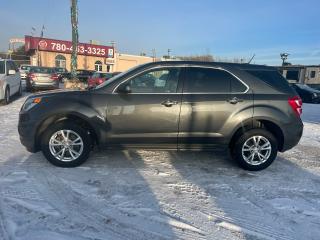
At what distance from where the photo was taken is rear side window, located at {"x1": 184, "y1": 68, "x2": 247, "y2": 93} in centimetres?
478

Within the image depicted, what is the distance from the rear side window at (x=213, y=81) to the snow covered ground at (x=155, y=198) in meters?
1.39

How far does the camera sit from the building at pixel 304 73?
4149cm

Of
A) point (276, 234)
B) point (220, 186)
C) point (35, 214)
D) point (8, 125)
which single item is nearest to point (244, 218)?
point (276, 234)

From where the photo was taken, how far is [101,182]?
420 centimetres

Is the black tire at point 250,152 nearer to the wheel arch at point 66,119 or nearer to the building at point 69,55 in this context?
the wheel arch at point 66,119

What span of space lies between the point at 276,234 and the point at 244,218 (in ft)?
1.34

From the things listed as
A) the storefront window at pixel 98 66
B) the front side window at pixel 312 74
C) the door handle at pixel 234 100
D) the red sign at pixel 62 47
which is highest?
the red sign at pixel 62 47

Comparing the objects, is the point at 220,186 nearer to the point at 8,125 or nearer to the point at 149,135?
the point at 149,135

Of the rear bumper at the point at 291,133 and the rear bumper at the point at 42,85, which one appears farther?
the rear bumper at the point at 42,85

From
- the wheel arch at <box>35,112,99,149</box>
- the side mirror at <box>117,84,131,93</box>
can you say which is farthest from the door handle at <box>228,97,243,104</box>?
the wheel arch at <box>35,112,99,149</box>

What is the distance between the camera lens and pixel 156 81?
4.71m

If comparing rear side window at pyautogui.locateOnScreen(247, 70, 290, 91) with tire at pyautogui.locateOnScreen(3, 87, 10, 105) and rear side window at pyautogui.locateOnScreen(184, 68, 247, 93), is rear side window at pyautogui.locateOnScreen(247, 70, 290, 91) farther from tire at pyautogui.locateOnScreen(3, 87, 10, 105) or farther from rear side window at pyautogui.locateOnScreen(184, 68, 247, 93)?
tire at pyautogui.locateOnScreen(3, 87, 10, 105)

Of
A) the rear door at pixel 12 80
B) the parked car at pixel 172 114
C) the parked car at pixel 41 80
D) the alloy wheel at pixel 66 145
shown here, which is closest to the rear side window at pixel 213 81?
the parked car at pixel 172 114

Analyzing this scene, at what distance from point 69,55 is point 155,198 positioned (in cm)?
4170
